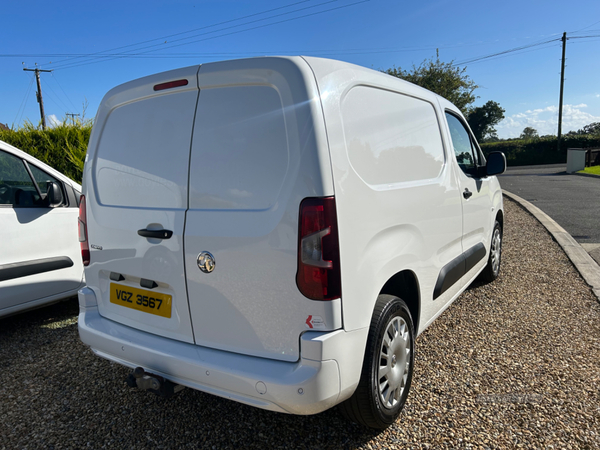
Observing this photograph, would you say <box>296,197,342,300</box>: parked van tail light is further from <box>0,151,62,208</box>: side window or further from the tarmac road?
the tarmac road

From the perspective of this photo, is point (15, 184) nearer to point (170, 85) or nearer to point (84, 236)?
point (84, 236)

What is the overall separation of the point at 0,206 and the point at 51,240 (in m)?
0.48

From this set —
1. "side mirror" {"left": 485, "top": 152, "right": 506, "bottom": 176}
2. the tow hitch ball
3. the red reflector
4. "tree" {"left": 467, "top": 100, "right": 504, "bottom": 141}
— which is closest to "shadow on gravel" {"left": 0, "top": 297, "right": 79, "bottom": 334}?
the tow hitch ball

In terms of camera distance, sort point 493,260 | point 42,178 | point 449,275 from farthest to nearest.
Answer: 1. point 493,260
2. point 42,178
3. point 449,275

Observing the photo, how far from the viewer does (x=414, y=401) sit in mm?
2756

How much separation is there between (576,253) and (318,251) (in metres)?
5.65

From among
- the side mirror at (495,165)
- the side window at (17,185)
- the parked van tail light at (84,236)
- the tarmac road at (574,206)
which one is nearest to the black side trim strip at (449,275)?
the side mirror at (495,165)

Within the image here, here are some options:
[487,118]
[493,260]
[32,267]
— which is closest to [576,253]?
[493,260]

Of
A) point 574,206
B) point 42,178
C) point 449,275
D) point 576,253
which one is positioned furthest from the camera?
point 574,206

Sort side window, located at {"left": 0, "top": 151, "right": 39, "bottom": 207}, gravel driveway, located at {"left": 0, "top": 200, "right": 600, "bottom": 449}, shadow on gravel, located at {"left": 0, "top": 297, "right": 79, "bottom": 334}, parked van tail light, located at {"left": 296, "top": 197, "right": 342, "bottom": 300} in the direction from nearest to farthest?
1. parked van tail light, located at {"left": 296, "top": 197, "right": 342, "bottom": 300}
2. gravel driveway, located at {"left": 0, "top": 200, "right": 600, "bottom": 449}
3. side window, located at {"left": 0, "top": 151, "right": 39, "bottom": 207}
4. shadow on gravel, located at {"left": 0, "top": 297, "right": 79, "bottom": 334}

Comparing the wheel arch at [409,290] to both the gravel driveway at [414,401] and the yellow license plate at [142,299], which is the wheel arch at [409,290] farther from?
the yellow license plate at [142,299]

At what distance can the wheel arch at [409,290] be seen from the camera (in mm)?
2664

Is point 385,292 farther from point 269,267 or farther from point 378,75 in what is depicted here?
point 378,75

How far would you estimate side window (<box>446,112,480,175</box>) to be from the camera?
357cm
